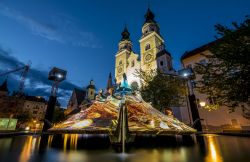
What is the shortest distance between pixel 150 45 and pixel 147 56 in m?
4.62

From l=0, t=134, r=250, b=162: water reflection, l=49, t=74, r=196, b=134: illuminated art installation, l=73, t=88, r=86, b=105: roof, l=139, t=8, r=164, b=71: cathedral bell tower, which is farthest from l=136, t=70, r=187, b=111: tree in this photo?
→ l=73, t=88, r=86, b=105: roof

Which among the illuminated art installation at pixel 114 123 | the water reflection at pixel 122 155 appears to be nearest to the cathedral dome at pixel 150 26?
the illuminated art installation at pixel 114 123

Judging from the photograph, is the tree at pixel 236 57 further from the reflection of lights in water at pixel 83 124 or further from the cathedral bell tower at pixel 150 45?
the cathedral bell tower at pixel 150 45

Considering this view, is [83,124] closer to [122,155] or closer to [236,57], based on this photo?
[122,155]

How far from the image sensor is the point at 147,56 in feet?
158

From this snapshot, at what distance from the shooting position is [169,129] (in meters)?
5.66

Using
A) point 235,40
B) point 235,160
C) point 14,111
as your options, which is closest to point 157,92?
point 235,40

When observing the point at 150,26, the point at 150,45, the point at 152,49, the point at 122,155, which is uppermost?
the point at 150,26

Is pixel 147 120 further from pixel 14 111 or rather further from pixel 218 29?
pixel 14 111

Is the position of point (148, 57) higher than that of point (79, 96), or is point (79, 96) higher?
point (148, 57)

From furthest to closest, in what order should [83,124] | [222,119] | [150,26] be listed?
[150,26]
[222,119]
[83,124]

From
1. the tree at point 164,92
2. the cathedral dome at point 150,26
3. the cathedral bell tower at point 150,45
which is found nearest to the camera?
the tree at point 164,92

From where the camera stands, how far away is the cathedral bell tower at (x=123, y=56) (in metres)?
56.9

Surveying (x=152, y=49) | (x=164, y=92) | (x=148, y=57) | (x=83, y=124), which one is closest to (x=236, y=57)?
(x=83, y=124)
